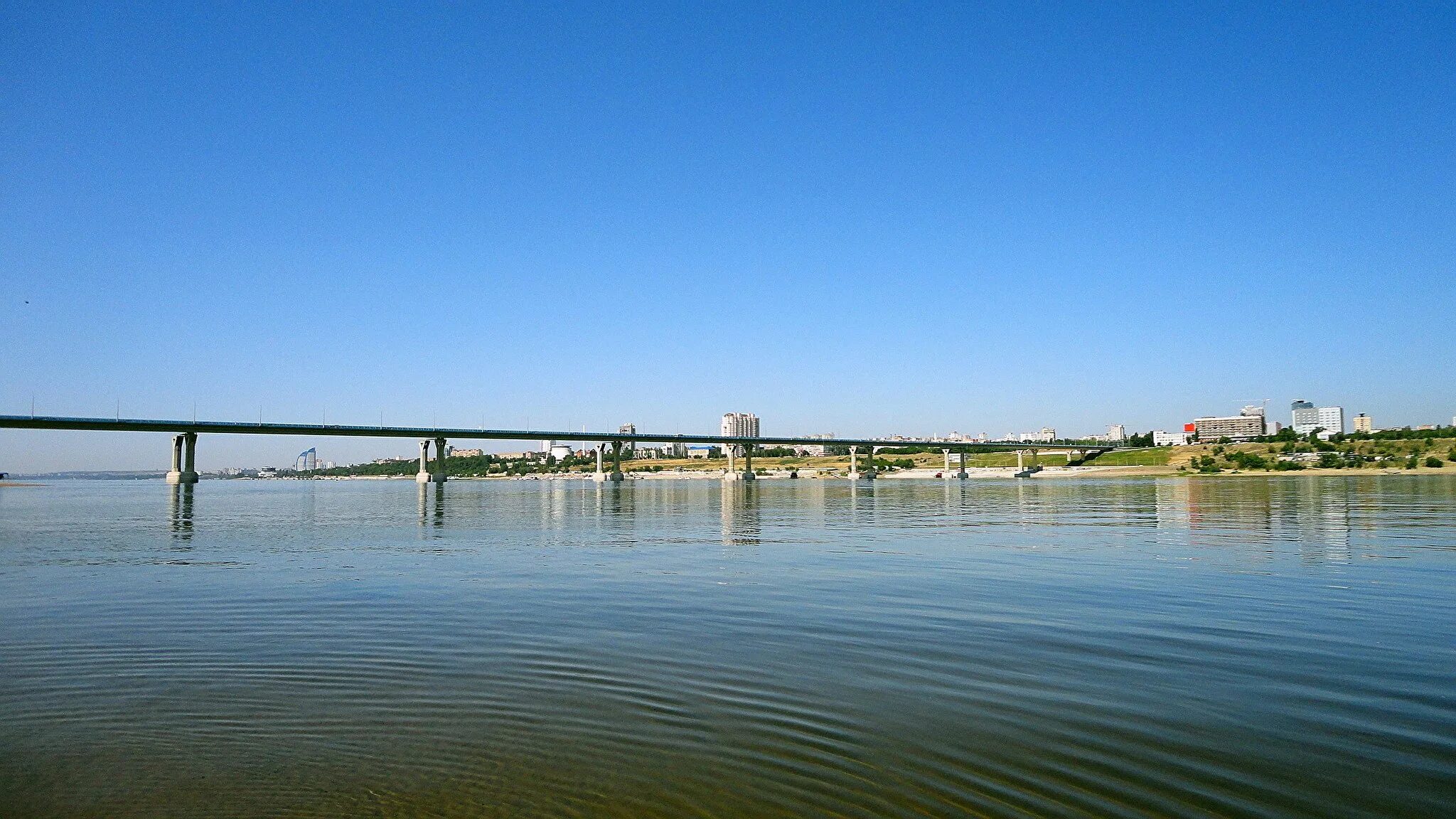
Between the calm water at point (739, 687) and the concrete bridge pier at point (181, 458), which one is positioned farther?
the concrete bridge pier at point (181, 458)

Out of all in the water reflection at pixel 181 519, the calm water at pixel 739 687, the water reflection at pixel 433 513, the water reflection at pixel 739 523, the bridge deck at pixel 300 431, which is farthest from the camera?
the bridge deck at pixel 300 431

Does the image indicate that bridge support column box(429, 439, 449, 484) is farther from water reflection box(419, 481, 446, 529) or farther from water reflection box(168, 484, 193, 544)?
water reflection box(419, 481, 446, 529)

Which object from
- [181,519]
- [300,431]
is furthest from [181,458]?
[181,519]

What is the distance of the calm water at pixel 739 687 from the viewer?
260 inches

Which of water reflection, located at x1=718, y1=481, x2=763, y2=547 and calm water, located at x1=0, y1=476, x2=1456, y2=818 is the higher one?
calm water, located at x1=0, y1=476, x2=1456, y2=818

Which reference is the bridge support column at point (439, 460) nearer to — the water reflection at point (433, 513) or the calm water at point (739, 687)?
the water reflection at point (433, 513)

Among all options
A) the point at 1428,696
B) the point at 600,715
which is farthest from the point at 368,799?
the point at 1428,696

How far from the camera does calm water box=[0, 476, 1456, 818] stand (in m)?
6.61

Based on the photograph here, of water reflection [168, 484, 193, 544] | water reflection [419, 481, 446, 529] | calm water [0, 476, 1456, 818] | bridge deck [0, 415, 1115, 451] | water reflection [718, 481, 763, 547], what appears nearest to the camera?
calm water [0, 476, 1456, 818]

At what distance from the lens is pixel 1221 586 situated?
18.1 meters

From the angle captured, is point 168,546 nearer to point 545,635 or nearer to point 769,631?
point 545,635

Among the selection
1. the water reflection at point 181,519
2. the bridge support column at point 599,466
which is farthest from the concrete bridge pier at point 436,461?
the water reflection at point 181,519

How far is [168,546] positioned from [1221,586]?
3265 centimetres

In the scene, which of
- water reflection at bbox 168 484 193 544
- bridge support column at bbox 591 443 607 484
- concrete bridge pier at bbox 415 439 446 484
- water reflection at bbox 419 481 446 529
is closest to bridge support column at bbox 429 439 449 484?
concrete bridge pier at bbox 415 439 446 484
